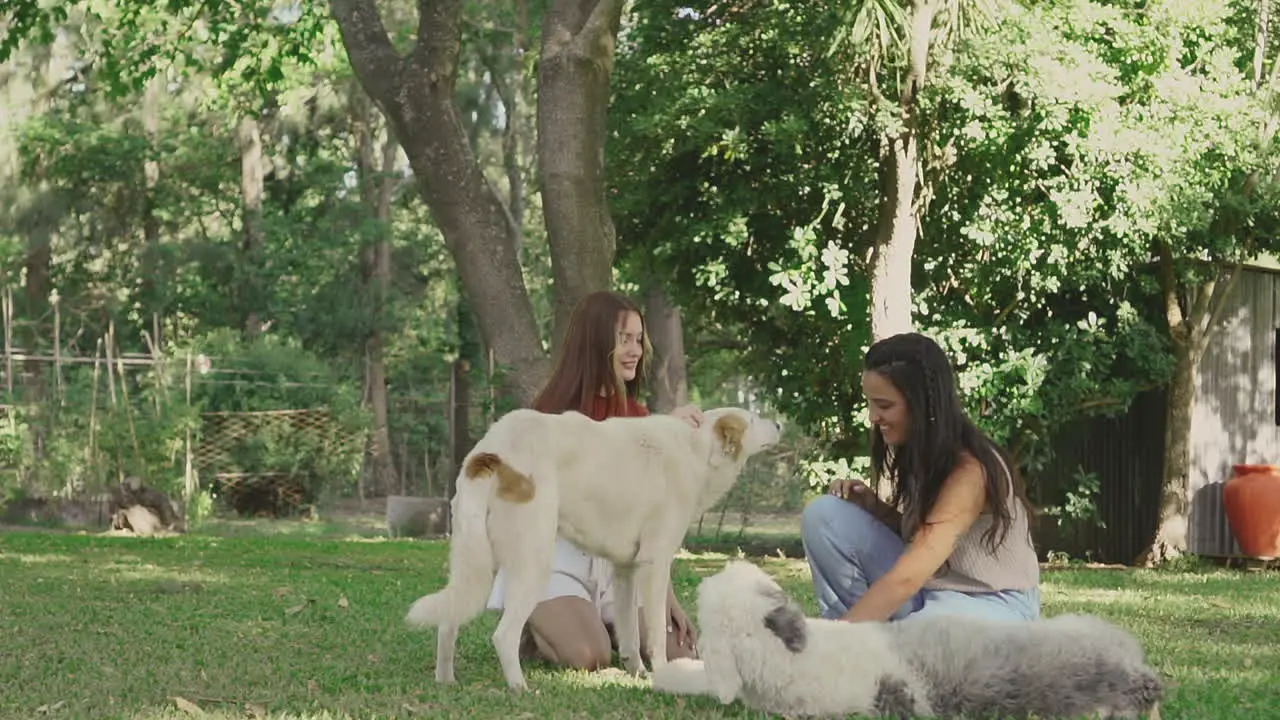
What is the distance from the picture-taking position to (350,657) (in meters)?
6.52

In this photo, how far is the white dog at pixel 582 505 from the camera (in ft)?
17.2

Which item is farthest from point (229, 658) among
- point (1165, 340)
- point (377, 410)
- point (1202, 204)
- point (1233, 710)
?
point (377, 410)

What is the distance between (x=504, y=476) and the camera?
17.2ft

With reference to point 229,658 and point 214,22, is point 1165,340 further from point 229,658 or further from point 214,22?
point 229,658

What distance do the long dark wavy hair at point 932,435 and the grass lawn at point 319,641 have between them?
821 mm

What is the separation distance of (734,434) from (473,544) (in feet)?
3.56

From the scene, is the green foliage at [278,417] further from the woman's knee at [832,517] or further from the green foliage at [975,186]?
the woman's knee at [832,517]

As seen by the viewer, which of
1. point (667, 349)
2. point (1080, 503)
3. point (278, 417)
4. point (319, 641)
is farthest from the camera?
point (278, 417)

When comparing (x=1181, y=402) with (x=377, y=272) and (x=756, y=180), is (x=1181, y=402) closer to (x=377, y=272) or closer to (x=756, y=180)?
(x=756, y=180)

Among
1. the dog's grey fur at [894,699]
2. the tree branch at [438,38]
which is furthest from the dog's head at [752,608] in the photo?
the tree branch at [438,38]

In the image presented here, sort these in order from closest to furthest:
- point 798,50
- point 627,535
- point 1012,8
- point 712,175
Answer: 1. point 627,535
2. point 1012,8
3. point 798,50
4. point 712,175

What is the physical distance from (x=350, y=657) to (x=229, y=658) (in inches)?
18.8

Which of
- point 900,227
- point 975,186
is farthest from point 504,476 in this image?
point 975,186

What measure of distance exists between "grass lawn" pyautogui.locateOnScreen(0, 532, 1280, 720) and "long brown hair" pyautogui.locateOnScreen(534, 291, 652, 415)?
101 centimetres
